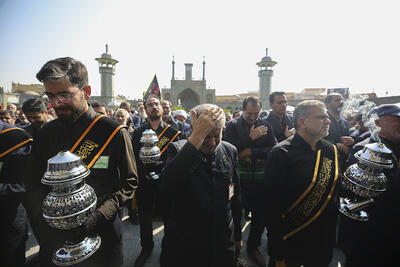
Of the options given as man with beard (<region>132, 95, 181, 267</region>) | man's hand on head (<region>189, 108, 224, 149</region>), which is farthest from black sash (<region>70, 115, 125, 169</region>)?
man with beard (<region>132, 95, 181, 267</region>)

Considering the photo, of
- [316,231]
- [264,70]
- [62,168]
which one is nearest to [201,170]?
[62,168]

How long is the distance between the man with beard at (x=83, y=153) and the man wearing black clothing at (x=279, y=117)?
2836 millimetres

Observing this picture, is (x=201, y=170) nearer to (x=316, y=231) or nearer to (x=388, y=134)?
(x=316, y=231)

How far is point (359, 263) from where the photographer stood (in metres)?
1.89

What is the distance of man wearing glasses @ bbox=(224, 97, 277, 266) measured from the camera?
2779 millimetres

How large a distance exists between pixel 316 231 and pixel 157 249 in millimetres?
2297

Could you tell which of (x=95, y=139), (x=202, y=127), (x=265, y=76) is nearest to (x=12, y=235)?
(x=95, y=139)

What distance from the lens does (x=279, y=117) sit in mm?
3600

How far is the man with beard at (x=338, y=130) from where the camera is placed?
347cm

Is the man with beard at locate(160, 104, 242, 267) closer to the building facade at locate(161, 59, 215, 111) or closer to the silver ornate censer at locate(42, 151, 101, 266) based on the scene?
the silver ornate censer at locate(42, 151, 101, 266)

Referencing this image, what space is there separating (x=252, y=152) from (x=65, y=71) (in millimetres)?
2492

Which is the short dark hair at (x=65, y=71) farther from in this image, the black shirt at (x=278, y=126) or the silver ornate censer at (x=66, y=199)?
the black shirt at (x=278, y=126)

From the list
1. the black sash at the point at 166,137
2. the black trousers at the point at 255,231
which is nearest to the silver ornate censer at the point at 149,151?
the black sash at the point at 166,137

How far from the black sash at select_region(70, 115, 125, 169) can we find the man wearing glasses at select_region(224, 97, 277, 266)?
78.2 inches
